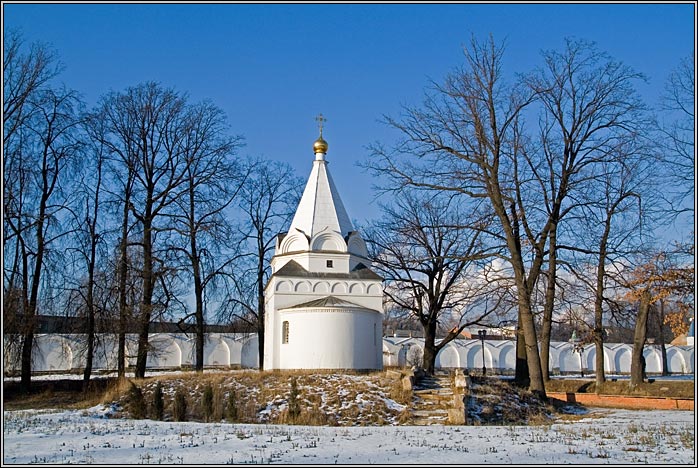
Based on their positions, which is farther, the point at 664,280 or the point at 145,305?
the point at 145,305

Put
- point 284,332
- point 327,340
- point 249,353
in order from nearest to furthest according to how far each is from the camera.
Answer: point 327,340
point 284,332
point 249,353

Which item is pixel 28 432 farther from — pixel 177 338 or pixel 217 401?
pixel 177 338

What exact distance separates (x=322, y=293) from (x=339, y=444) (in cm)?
1583

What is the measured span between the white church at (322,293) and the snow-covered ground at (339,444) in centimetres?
1134

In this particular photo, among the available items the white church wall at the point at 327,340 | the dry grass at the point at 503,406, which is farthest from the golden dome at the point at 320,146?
the dry grass at the point at 503,406

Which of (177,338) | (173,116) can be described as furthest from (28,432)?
(177,338)

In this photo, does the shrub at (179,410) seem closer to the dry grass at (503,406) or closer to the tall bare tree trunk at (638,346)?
the dry grass at (503,406)

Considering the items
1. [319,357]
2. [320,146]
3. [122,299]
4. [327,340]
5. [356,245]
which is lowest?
[319,357]

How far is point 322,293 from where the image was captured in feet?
83.5

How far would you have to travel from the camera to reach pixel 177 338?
1671 inches

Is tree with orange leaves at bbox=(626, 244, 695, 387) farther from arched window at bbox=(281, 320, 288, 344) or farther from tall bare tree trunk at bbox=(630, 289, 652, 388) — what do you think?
arched window at bbox=(281, 320, 288, 344)

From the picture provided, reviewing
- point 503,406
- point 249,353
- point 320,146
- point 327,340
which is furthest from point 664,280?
point 249,353

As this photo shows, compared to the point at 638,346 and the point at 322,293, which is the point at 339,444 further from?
the point at 638,346

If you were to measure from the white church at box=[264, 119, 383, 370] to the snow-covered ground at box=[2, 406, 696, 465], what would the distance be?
446 inches
